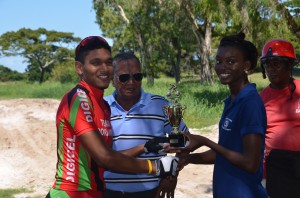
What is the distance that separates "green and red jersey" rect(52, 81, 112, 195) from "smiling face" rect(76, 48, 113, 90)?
12cm

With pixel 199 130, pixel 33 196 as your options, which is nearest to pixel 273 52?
pixel 33 196

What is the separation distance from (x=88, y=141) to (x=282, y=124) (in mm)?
1867

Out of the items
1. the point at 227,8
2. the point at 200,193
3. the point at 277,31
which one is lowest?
the point at 200,193

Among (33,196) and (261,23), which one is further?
(261,23)

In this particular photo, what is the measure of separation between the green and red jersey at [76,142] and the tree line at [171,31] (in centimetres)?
1377

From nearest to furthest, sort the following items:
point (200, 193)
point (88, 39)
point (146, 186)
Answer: point (88, 39) < point (146, 186) < point (200, 193)

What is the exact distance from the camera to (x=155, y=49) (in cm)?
4347

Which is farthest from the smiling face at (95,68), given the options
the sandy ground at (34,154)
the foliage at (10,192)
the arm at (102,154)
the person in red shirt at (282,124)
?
the foliage at (10,192)

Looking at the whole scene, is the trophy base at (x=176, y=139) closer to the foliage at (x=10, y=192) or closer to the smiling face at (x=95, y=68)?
the smiling face at (x=95, y=68)

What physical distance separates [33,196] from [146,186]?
504 centimetres

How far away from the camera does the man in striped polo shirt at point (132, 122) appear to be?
11.3 ft

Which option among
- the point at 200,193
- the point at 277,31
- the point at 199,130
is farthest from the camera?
the point at 277,31

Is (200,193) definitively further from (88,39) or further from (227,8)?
(227,8)

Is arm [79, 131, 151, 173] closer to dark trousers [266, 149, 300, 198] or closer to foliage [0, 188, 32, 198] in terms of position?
dark trousers [266, 149, 300, 198]
